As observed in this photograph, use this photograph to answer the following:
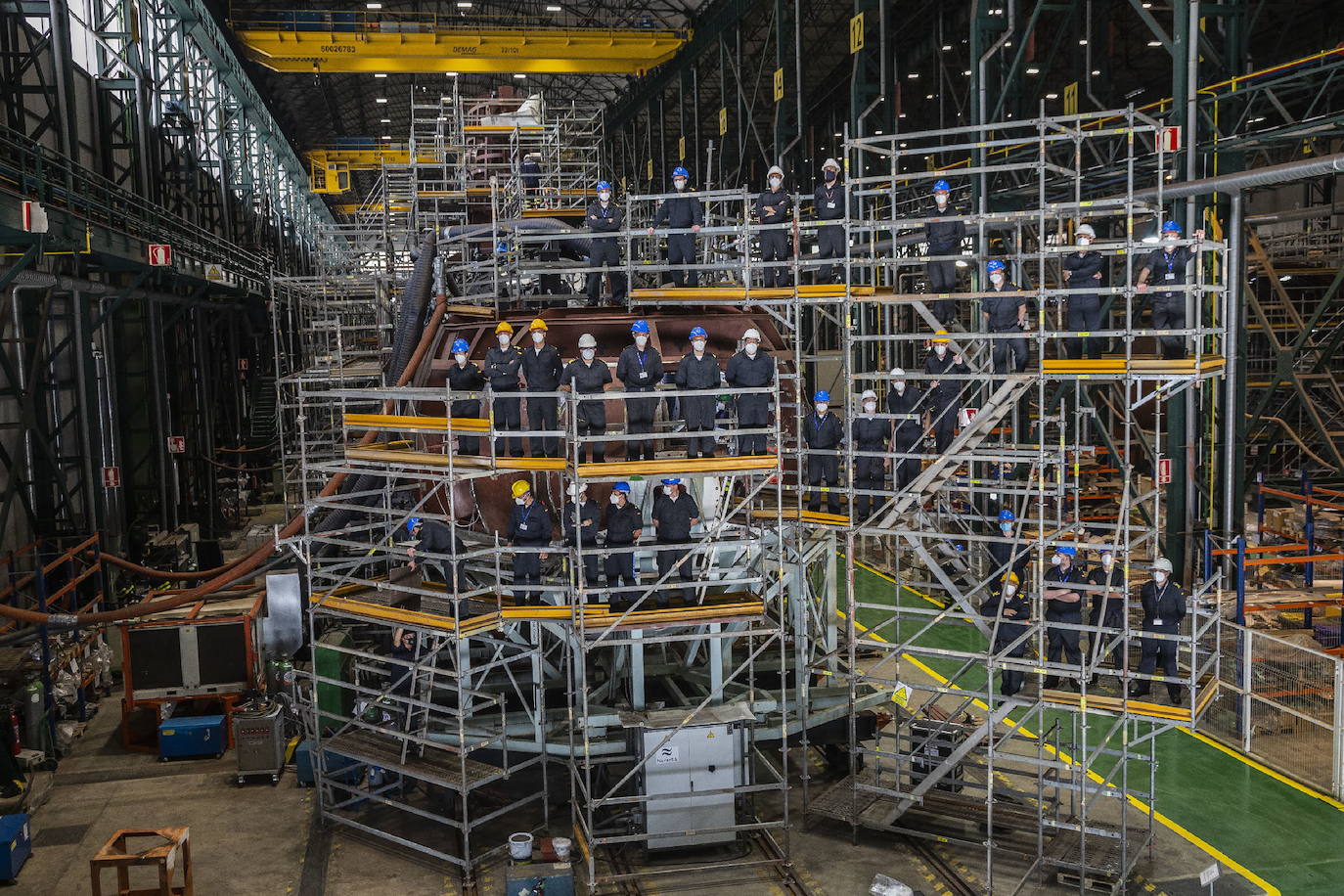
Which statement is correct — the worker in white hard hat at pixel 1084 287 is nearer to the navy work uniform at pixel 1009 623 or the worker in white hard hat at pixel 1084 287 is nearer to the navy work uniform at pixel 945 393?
the navy work uniform at pixel 945 393

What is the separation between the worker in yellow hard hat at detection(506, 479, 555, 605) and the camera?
15.4 meters

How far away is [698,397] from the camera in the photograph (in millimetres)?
15359

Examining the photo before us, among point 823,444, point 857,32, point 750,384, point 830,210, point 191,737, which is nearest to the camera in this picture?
point 750,384

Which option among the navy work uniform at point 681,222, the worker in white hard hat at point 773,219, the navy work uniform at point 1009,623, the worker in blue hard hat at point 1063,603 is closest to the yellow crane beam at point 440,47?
the navy work uniform at point 681,222

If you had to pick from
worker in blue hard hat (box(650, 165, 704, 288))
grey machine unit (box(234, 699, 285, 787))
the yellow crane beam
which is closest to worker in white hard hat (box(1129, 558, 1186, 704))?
worker in blue hard hat (box(650, 165, 704, 288))

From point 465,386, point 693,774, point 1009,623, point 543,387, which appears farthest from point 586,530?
point 1009,623

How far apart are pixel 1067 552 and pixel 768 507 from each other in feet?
15.0

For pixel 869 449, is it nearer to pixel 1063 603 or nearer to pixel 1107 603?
pixel 1063 603

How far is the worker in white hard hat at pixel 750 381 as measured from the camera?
15.4 m

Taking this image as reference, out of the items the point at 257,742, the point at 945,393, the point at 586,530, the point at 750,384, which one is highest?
the point at 750,384

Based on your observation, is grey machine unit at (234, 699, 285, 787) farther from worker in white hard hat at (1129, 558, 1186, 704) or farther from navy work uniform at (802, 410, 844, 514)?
worker in white hard hat at (1129, 558, 1186, 704)

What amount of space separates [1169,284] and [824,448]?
17.9 feet

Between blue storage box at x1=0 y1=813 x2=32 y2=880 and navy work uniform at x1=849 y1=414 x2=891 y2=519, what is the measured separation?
1233 cm

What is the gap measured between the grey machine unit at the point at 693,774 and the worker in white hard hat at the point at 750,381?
3671mm
